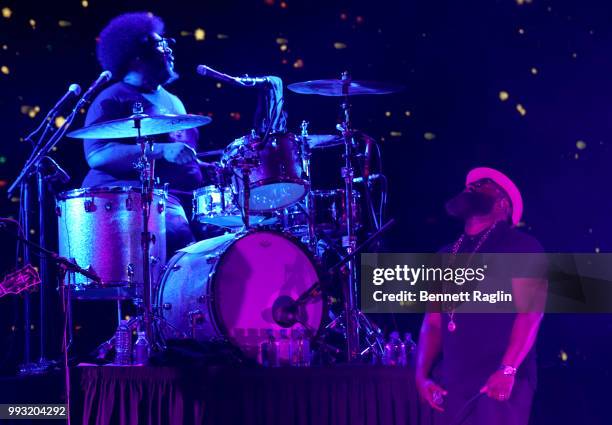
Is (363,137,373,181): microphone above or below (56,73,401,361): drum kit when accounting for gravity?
above

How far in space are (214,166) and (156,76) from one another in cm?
118

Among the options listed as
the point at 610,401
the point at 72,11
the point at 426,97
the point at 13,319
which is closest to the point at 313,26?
the point at 426,97

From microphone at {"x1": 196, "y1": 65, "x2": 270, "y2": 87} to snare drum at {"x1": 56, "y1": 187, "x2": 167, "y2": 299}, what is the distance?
961 millimetres

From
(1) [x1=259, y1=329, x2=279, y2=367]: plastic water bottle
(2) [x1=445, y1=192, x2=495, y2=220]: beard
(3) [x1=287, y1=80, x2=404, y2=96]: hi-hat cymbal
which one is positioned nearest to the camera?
(2) [x1=445, y1=192, x2=495, y2=220]: beard

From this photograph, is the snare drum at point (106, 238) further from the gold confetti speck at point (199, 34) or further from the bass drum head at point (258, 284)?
the gold confetti speck at point (199, 34)

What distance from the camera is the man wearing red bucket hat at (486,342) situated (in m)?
3.84

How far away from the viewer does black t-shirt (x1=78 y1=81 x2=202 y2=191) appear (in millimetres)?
6598

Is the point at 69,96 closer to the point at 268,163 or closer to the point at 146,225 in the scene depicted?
the point at 146,225

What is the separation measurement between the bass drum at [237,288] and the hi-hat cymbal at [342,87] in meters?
1.25

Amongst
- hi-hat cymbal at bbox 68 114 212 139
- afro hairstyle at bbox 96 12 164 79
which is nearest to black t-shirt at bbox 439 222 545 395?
hi-hat cymbal at bbox 68 114 212 139

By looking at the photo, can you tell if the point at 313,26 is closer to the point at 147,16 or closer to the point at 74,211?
the point at 147,16

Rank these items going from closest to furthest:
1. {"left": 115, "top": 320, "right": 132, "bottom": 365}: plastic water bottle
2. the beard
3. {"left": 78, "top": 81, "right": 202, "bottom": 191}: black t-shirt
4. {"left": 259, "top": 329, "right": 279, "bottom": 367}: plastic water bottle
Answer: the beard, {"left": 259, "top": 329, "right": 279, "bottom": 367}: plastic water bottle, {"left": 115, "top": 320, "right": 132, "bottom": 365}: plastic water bottle, {"left": 78, "top": 81, "right": 202, "bottom": 191}: black t-shirt

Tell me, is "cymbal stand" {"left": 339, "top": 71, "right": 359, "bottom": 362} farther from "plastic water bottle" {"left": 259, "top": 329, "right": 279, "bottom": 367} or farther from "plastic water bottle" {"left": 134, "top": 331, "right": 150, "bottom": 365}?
"plastic water bottle" {"left": 134, "top": 331, "right": 150, "bottom": 365}

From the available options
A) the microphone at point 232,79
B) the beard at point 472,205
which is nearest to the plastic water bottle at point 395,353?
the beard at point 472,205
